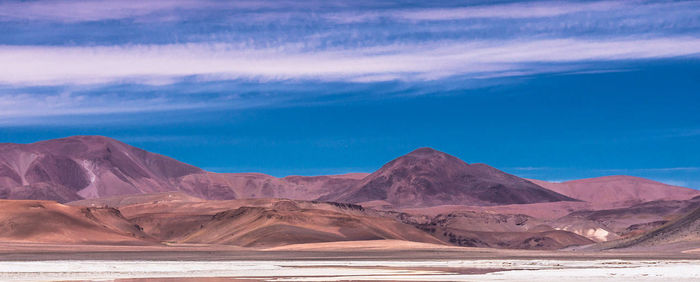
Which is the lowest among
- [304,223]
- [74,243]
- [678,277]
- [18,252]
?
[678,277]

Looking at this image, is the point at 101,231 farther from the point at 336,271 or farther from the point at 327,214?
the point at 336,271

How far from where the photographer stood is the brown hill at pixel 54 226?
138750mm

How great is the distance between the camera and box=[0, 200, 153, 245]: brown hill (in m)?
139

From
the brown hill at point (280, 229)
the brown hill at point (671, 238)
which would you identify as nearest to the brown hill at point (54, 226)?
the brown hill at point (280, 229)

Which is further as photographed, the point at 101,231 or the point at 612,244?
the point at 101,231

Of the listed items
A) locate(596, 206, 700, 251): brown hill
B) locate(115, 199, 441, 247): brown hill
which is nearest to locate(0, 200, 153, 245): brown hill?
locate(115, 199, 441, 247): brown hill

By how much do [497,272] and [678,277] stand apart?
39.2ft

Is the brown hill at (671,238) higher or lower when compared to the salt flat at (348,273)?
higher

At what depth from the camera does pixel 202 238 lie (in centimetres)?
17325

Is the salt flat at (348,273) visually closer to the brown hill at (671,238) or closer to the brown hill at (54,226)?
the brown hill at (671,238)

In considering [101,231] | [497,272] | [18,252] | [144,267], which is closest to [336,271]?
[497,272]

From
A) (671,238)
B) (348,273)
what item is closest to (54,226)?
(671,238)

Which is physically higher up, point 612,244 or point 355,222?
point 355,222

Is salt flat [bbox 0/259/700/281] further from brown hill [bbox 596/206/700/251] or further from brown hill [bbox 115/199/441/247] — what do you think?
brown hill [bbox 115/199/441/247]
